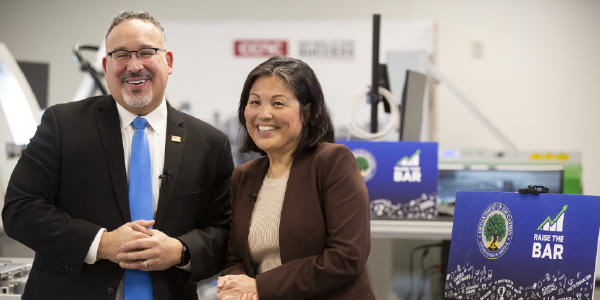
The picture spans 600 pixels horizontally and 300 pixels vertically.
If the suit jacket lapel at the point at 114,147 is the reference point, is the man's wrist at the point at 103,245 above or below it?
below

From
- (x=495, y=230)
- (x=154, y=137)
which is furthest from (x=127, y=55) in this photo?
Result: (x=495, y=230)

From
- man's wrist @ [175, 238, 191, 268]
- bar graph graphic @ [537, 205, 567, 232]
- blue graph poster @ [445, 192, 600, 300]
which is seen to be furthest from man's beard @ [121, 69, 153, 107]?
bar graph graphic @ [537, 205, 567, 232]

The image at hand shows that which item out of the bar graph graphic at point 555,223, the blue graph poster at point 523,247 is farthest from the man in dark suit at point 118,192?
the bar graph graphic at point 555,223

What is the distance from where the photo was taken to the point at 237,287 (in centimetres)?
124

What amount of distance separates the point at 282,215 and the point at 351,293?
0.90 ft

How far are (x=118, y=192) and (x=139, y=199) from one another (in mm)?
63

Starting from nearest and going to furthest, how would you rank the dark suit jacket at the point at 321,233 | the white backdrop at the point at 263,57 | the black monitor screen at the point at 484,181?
the dark suit jacket at the point at 321,233 < the black monitor screen at the point at 484,181 < the white backdrop at the point at 263,57

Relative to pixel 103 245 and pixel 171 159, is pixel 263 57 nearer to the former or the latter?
pixel 171 159

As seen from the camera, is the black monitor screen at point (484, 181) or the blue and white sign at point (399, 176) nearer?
the blue and white sign at point (399, 176)

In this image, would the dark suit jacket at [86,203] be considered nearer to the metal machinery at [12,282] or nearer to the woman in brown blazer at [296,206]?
the woman in brown blazer at [296,206]

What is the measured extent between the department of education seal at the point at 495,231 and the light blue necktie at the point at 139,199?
0.99 m

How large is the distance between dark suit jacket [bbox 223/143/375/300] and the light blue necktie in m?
0.28

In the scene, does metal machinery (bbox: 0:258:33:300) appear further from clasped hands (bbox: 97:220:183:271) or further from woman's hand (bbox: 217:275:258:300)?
woman's hand (bbox: 217:275:258:300)

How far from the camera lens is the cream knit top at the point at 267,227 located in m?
1.29
